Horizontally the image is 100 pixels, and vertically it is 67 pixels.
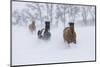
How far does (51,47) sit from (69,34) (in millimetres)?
276

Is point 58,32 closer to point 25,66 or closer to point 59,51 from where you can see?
point 59,51

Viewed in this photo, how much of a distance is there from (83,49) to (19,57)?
80 centimetres

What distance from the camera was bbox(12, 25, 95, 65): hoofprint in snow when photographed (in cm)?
223

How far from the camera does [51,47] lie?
93.7 inches

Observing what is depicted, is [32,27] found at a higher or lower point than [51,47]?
higher

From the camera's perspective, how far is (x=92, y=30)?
2.59 metres

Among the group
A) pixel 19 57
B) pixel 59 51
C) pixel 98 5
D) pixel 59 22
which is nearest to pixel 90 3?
pixel 98 5

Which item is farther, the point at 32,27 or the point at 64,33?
the point at 64,33

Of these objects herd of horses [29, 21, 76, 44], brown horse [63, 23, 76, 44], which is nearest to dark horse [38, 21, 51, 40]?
herd of horses [29, 21, 76, 44]

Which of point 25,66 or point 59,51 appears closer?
point 25,66

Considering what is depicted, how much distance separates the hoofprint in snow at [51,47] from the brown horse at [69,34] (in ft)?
0.15

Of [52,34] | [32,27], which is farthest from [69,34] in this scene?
[32,27]

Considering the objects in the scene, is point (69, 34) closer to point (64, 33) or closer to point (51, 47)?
point (64, 33)

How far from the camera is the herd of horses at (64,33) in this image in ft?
7.57
